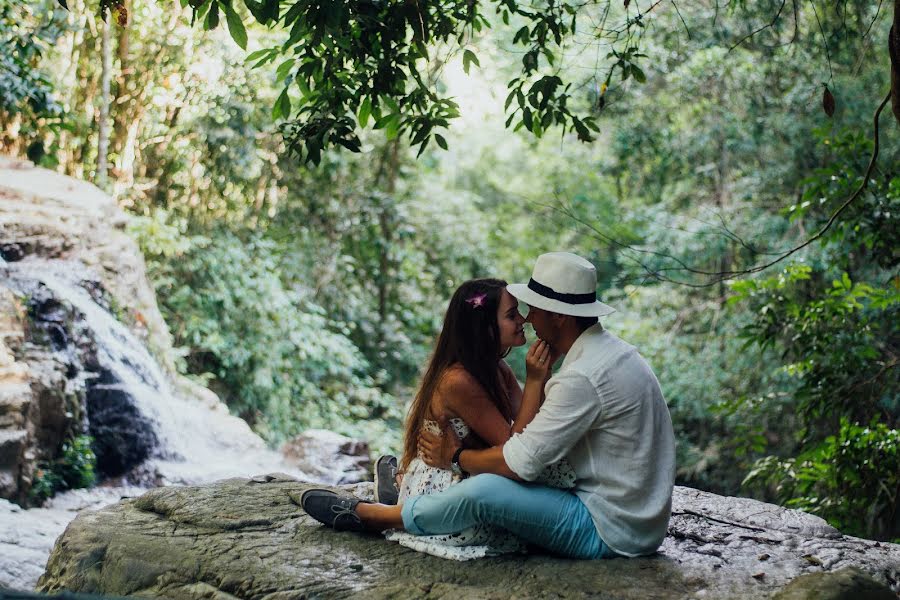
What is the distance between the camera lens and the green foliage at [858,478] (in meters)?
4.99

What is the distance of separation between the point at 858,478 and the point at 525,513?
9.53ft

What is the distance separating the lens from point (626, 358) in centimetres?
303

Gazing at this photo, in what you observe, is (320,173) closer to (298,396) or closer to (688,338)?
(298,396)

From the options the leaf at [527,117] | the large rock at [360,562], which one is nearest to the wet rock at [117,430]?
the large rock at [360,562]

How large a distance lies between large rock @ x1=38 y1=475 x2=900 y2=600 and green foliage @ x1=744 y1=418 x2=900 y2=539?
1.20 metres

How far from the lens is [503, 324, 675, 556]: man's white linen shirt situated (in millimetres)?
2963

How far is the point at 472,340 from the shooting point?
3.38 m

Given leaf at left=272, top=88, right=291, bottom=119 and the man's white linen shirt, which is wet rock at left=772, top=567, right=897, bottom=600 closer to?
the man's white linen shirt

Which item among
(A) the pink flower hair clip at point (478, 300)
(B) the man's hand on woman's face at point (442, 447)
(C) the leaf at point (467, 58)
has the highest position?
(C) the leaf at point (467, 58)

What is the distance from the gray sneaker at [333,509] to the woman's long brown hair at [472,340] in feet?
1.43

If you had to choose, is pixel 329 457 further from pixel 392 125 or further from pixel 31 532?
pixel 392 125

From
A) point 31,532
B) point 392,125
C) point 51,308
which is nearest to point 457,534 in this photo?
point 392,125

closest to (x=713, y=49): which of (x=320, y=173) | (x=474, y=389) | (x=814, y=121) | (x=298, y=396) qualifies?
(x=814, y=121)

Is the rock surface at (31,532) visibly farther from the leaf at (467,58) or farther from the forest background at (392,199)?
the leaf at (467,58)
